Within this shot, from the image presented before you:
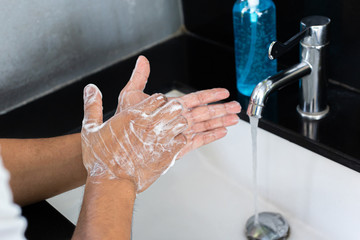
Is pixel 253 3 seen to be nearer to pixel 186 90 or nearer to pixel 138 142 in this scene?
pixel 186 90

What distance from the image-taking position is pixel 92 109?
2.61ft

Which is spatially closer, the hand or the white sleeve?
the white sleeve

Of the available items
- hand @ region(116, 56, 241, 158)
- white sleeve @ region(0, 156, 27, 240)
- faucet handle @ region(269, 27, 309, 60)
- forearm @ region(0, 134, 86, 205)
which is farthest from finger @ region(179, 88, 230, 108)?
white sleeve @ region(0, 156, 27, 240)

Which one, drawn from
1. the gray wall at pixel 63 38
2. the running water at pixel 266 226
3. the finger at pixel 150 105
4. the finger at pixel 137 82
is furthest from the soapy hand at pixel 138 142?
the gray wall at pixel 63 38

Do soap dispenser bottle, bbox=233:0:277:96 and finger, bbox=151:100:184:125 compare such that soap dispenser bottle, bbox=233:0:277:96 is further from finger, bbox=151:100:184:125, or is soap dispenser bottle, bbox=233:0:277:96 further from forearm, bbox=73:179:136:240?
forearm, bbox=73:179:136:240

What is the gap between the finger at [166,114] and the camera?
0.75 metres

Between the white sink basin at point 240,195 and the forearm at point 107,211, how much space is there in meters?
0.23

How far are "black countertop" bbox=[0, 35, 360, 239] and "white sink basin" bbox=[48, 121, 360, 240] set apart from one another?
0.03 meters

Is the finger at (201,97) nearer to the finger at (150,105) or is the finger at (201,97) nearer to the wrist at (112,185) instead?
the finger at (150,105)

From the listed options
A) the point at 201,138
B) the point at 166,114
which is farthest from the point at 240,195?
the point at 166,114

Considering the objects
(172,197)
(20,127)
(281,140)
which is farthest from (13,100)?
(281,140)

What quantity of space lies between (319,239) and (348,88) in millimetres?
319

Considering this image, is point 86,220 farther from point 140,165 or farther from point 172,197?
point 172,197

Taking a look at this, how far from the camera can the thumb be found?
0.78 meters
